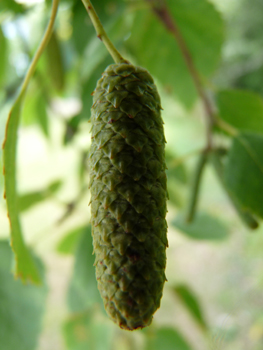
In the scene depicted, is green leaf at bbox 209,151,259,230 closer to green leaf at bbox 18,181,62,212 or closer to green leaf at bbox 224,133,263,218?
green leaf at bbox 224,133,263,218

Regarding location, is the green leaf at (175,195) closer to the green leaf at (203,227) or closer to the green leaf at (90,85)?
the green leaf at (203,227)

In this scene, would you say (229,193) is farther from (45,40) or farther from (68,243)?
(68,243)

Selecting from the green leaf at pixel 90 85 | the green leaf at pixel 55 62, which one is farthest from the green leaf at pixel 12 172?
the green leaf at pixel 55 62

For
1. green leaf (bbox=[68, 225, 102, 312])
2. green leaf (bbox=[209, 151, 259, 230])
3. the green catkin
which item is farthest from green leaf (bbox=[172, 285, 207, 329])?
the green catkin

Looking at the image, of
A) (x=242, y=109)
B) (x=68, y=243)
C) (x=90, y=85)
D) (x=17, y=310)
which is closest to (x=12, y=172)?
(x=90, y=85)

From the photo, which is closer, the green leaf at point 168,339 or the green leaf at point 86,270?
the green leaf at point 86,270
